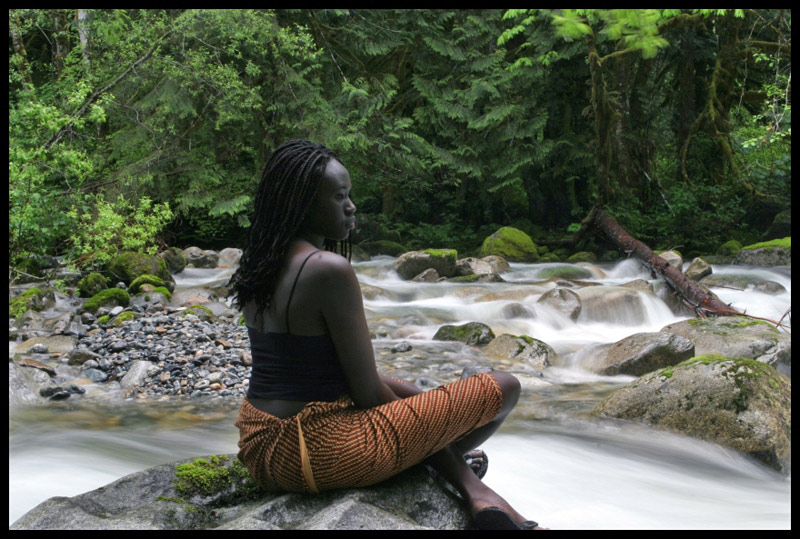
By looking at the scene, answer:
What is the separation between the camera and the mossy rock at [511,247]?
17.4 meters

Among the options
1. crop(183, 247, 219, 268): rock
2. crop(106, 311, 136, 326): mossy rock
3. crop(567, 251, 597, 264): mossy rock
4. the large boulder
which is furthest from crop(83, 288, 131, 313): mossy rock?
crop(567, 251, 597, 264): mossy rock

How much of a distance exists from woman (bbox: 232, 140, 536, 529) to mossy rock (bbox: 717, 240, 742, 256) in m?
15.2

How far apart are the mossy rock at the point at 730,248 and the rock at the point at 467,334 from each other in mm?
9734

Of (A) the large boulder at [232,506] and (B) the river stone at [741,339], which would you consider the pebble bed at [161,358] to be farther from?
(B) the river stone at [741,339]

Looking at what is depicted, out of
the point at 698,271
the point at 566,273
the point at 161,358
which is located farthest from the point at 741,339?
the point at 566,273

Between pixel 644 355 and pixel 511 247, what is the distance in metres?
10.3

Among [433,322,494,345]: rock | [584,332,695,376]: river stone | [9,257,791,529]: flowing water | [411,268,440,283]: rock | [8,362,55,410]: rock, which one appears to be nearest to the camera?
[9,257,791,529]: flowing water

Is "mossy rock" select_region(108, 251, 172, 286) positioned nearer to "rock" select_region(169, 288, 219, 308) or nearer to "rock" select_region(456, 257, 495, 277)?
"rock" select_region(169, 288, 219, 308)

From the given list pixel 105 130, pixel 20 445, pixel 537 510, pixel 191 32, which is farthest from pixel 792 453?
pixel 105 130

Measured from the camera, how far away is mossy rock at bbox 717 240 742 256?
53.5 feet

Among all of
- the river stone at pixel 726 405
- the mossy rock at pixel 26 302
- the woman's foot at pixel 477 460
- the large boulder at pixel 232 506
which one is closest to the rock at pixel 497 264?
the mossy rock at pixel 26 302

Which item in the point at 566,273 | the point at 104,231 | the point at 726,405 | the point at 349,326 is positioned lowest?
the point at 566,273

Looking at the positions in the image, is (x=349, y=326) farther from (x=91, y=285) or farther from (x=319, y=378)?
(x=91, y=285)

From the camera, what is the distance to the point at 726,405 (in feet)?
16.7
